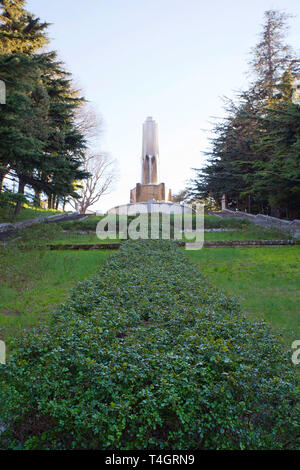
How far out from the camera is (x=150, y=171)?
85.5 ft

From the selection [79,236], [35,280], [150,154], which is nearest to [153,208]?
[150,154]

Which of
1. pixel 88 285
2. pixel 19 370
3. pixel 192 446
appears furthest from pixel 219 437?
pixel 88 285

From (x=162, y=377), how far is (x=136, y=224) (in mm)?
12983

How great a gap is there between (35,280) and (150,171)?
64.9 feet

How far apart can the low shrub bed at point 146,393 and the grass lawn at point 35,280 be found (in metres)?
2.08

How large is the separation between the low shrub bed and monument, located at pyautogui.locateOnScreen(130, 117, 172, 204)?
2289cm

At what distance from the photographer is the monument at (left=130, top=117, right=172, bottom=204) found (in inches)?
1009

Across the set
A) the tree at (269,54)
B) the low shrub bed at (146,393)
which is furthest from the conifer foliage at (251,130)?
the low shrub bed at (146,393)

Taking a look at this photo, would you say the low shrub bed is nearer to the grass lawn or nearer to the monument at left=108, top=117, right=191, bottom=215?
the grass lawn

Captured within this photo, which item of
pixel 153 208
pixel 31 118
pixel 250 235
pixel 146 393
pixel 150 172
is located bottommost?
pixel 146 393

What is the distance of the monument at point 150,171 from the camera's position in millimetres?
25625

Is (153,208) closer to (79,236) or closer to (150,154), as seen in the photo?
(150,154)

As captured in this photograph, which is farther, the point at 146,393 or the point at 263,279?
the point at 263,279

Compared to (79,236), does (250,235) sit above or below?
above
